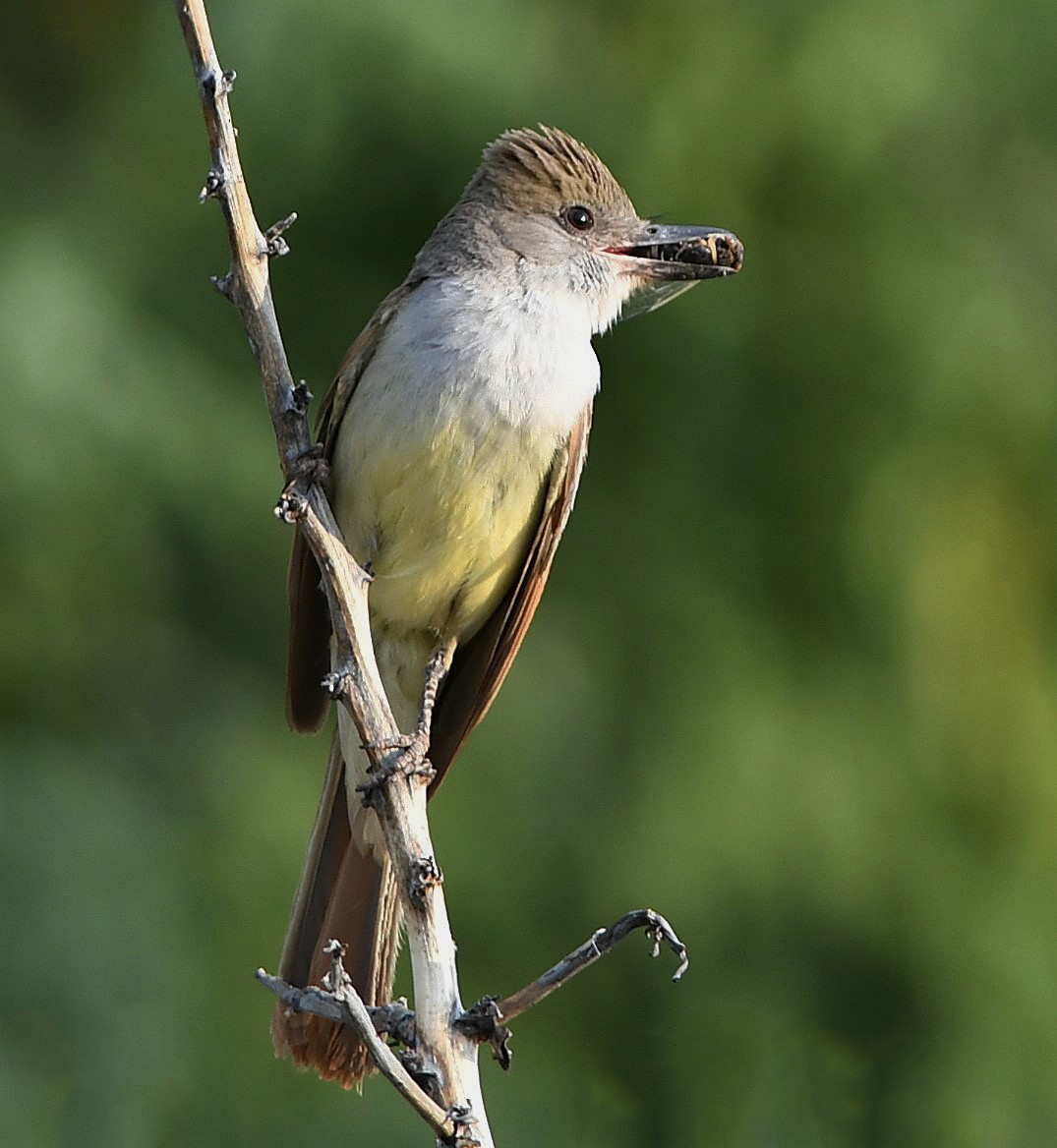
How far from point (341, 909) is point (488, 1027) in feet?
4.30

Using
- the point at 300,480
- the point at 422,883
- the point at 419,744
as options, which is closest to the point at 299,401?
the point at 300,480

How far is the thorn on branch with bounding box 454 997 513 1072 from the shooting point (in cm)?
330

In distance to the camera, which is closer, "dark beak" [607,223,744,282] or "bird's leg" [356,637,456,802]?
"bird's leg" [356,637,456,802]

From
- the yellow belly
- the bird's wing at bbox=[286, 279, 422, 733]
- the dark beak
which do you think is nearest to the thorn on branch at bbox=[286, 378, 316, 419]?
the yellow belly

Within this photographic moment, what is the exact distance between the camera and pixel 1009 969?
19.0 feet

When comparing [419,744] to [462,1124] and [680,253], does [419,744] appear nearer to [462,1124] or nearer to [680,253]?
[462,1124]

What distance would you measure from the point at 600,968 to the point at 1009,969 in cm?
132

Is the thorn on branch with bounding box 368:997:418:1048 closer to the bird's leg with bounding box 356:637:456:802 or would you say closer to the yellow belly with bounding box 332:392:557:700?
the bird's leg with bounding box 356:637:456:802

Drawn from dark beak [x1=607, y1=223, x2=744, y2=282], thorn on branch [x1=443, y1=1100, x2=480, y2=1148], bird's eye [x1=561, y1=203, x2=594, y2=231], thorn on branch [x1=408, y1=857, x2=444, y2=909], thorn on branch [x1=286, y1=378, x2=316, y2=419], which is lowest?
thorn on branch [x1=443, y1=1100, x2=480, y2=1148]

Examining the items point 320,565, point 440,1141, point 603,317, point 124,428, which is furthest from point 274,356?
point 124,428

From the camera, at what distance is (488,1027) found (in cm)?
331

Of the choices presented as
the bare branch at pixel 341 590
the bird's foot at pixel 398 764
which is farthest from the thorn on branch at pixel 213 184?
the bird's foot at pixel 398 764

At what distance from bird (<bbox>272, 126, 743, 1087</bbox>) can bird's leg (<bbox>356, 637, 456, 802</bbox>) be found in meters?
0.02

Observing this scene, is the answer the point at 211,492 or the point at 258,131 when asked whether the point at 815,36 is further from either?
the point at 211,492
